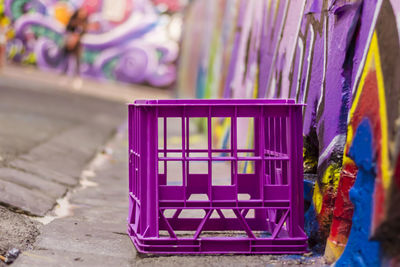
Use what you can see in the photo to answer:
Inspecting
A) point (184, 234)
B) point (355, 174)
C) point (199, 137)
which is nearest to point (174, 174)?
point (184, 234)

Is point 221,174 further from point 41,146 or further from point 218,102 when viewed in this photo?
point 218,102

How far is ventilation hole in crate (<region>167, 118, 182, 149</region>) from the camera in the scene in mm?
10027

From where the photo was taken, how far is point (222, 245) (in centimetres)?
379

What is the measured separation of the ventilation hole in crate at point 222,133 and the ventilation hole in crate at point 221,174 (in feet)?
0.86

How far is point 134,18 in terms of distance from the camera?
2561 cm

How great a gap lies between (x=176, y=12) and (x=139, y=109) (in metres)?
22.3

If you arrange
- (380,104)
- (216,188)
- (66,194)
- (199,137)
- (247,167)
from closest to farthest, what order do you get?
(380,104) < (216,188) < (66,194) < (247,167) < (199,137)

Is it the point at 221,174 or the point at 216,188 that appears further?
the point at 221,174

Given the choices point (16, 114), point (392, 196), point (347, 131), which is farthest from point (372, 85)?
point (16, 114)

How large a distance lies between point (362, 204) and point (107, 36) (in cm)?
2297

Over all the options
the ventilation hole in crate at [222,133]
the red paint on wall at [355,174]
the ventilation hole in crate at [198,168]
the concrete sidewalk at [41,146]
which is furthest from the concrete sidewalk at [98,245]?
the ventilation hole in crate at [222,133]

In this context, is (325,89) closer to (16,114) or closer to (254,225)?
(254,225)

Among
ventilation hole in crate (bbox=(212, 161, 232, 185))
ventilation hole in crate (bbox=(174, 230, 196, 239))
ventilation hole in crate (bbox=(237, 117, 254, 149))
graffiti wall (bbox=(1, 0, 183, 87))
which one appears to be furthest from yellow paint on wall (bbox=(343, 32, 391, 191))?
graffiti wall (bbox=(1, 0, 183, 87))

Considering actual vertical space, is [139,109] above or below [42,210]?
above
